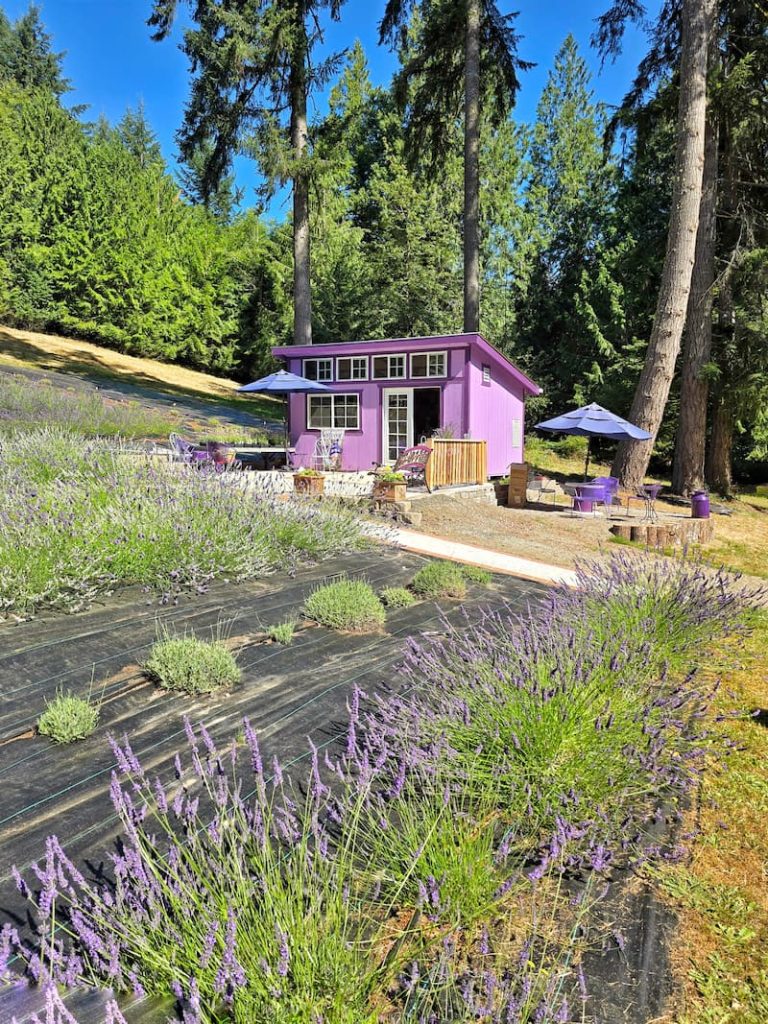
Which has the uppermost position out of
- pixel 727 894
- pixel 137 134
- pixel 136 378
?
pixel 137 134

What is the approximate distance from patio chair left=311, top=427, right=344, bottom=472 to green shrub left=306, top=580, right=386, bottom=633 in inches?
407

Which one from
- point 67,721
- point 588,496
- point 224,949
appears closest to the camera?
point 224,949

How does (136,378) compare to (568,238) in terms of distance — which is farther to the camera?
(568,238)

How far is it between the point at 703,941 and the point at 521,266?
28178mm

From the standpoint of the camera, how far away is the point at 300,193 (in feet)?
54.9

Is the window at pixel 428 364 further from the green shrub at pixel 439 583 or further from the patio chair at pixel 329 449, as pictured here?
the green shrub at pixel 439 583

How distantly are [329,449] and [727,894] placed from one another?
13467mm

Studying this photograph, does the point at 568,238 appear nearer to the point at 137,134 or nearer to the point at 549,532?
the point at 549,532

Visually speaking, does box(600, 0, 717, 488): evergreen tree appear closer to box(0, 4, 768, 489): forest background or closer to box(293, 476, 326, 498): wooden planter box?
box(0, 4, 768, 489): forest background

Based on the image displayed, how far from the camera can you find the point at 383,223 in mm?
24672

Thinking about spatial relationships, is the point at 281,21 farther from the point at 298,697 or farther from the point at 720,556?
the point at 298,697

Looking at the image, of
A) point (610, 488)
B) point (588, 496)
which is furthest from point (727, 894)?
point (610, 488)

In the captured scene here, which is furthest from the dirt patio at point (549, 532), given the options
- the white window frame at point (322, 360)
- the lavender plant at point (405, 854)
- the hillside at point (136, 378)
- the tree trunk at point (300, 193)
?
the hillside at point (136, 378)

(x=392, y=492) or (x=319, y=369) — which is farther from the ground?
(x=319, y=369)
